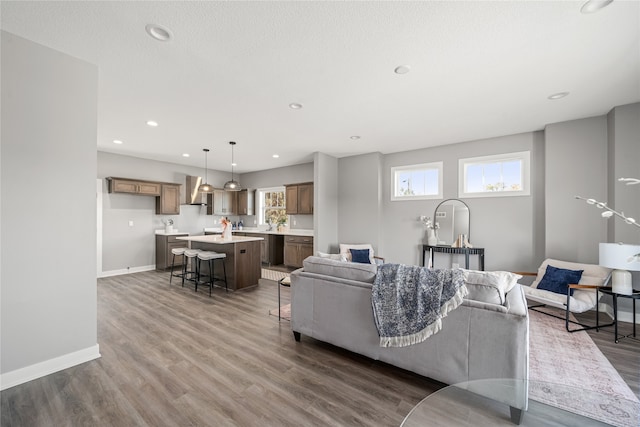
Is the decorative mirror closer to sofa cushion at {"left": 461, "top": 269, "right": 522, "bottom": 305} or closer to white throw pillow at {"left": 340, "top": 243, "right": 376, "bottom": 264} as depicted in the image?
white throw pillow at {"left": 340, "top": 243, "right": 376, "bottom": 264}

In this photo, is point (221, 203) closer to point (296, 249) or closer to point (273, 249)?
point (273, 249)

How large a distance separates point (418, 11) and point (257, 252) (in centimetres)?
442

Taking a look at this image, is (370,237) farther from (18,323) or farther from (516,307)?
(18,323)

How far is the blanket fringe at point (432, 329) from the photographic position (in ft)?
6.10

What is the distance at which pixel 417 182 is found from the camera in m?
5.51

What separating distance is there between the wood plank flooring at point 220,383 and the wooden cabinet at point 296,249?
10.8ft

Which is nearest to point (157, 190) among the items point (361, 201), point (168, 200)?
point (168, 200)

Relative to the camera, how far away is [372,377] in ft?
7.10

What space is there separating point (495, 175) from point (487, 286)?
12.0 feet

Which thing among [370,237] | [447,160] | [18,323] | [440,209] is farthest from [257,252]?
[447,160]

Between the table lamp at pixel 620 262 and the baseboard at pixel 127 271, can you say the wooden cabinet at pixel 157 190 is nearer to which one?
the baseboard at pixel 127 271

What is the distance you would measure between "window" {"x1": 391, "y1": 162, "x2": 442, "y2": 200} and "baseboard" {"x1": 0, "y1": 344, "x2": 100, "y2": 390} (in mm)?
5258

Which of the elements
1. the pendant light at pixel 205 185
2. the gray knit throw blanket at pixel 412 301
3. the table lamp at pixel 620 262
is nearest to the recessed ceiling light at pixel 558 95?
the table lamp at pixel 620 262

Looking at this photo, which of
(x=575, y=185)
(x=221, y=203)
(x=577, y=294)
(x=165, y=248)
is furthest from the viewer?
(x=221, y=203)
